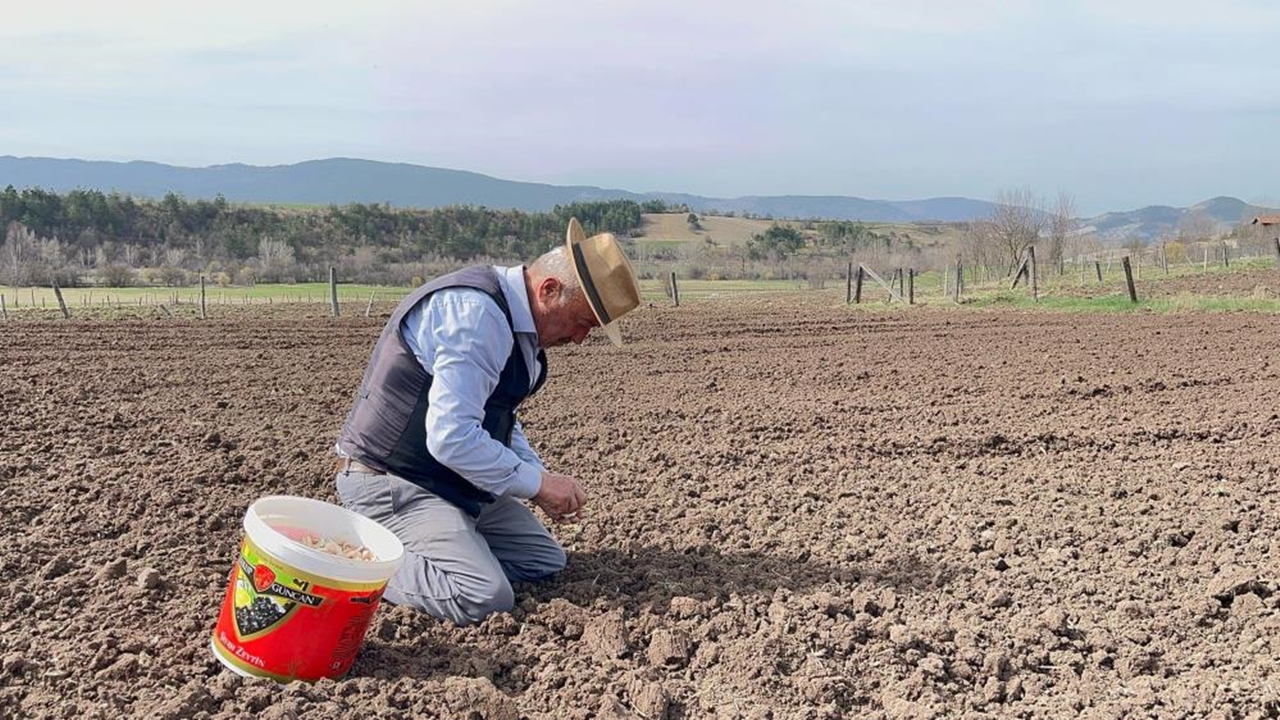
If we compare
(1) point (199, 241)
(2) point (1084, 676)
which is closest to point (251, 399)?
(2) point (1084, 676)

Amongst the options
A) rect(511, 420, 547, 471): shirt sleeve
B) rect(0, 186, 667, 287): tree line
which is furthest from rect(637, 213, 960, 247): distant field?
rect(511, 420, 547, 471): shirt sleeve

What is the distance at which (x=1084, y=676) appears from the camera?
345 cm

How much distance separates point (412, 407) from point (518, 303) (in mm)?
587

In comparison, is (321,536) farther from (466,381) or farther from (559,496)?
(559,496)

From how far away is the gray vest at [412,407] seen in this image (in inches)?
156

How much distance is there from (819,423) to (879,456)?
3.96 feet

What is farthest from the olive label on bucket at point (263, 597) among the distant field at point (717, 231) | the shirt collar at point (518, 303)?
the distant field at point (717, 231)

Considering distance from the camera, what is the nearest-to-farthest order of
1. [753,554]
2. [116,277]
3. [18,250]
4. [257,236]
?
[753,554] < [116,277] < [18,250] < [257,236]

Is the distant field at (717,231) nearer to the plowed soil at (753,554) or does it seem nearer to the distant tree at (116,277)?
the distant tree at (116,277)

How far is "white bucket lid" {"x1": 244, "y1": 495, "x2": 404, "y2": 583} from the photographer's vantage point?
3.18 m

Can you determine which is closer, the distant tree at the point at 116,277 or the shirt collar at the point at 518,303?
the shirt collar at the point at 518,303

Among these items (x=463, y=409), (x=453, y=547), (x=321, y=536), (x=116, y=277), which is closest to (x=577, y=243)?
(x=463, y=409)

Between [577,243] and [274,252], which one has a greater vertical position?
[274,252]

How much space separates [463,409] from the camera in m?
3.76
